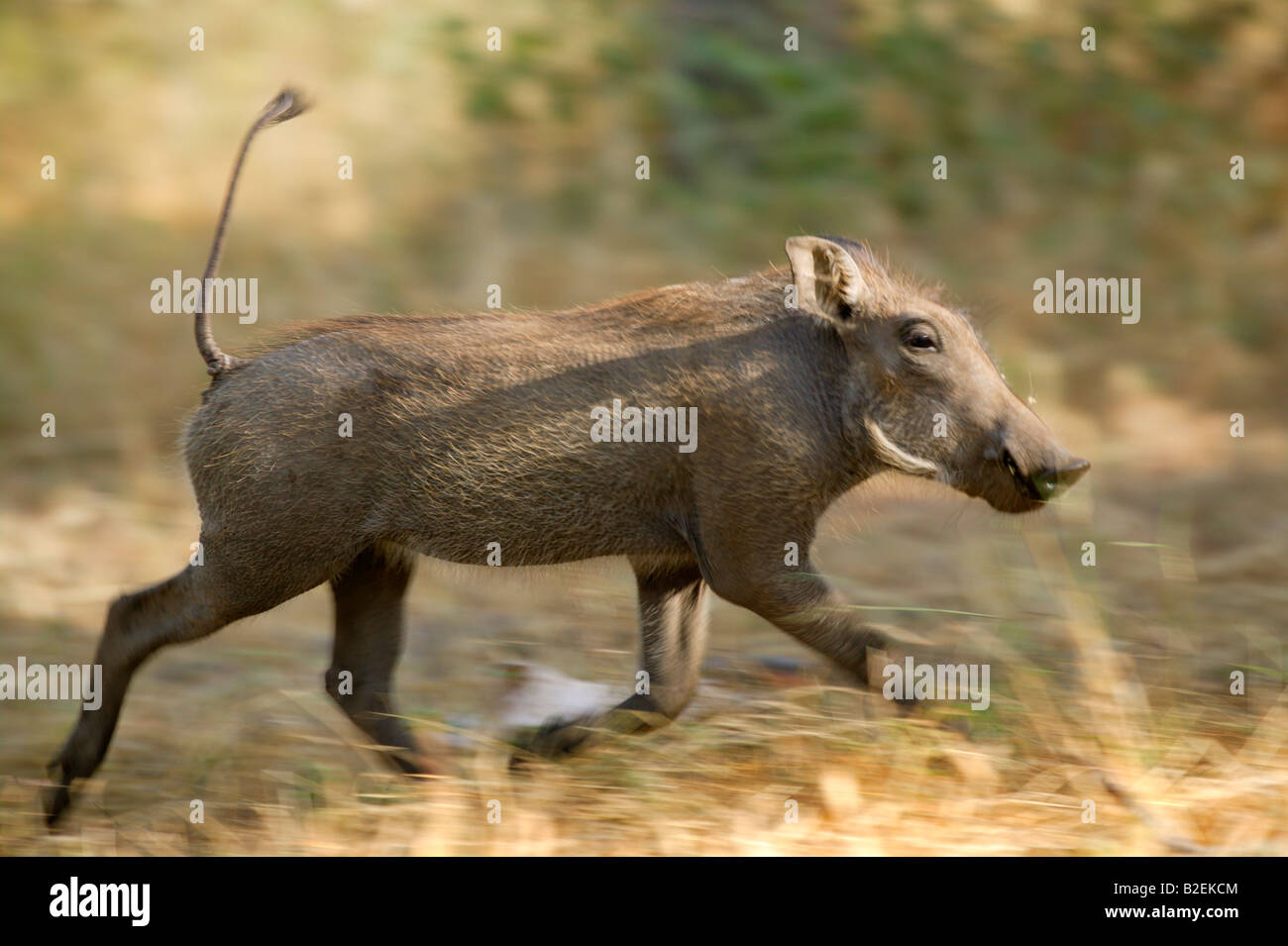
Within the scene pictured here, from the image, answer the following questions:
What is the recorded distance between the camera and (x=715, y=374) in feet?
14.2

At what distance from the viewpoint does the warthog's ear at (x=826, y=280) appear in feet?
14.1

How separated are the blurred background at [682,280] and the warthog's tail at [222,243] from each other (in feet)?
0.79

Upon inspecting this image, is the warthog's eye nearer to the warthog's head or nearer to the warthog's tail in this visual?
the warthog's head

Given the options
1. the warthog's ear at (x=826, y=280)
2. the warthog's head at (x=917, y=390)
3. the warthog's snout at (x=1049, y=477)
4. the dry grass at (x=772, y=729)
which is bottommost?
the dry grass at (x=772, y=729)

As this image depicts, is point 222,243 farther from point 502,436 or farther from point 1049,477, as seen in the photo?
point 1049,477

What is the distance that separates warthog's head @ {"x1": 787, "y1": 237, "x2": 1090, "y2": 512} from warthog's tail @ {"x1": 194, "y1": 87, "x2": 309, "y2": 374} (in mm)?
1664

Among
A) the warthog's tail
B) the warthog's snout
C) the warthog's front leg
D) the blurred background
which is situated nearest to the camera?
the warthog's snout

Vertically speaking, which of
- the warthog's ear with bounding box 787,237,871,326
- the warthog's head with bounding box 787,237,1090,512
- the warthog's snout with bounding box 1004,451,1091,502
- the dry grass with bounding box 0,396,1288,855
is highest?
the warthog's ear with bounding box 787,237,871,326

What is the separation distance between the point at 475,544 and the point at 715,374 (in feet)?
2.86

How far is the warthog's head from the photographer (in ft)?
13.9

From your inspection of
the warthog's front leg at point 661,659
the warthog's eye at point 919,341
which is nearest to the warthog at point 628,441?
the warthog's eye at point 919,341

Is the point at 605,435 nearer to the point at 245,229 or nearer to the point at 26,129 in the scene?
the point at 245,229

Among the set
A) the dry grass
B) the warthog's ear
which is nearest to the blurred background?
the dry grass

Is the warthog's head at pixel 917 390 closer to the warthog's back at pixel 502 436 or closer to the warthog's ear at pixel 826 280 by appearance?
the warthog's ear at pixel 826 280
